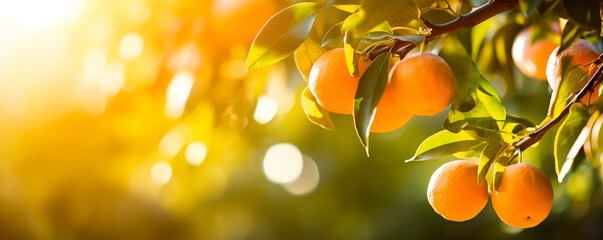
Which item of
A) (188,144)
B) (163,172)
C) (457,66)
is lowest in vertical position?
(163,172)

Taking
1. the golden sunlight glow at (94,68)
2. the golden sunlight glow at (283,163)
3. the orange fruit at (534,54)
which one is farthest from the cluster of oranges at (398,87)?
the golden sunlight glow at (283,163)

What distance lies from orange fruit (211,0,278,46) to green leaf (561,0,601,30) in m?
0.43

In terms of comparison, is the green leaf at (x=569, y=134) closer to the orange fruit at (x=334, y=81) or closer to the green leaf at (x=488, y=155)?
the green leaf at (x=488, y=155)

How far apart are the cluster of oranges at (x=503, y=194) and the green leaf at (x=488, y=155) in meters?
0.01

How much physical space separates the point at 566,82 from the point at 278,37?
0.25m

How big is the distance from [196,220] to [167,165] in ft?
6.32

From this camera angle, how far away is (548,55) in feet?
2.34

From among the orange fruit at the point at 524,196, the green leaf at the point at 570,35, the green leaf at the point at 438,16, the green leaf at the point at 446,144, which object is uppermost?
the green leaf at the point at 570,35

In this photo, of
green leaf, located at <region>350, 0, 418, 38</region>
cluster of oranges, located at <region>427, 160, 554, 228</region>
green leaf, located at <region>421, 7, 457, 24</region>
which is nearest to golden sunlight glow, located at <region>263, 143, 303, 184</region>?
green leaf, located at <region>421, 7, 457, 24</region>

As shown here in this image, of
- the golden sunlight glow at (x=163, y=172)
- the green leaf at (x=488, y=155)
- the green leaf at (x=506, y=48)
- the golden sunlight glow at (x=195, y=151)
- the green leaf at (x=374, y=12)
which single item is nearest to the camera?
the green leaf at (x=374, y=12)

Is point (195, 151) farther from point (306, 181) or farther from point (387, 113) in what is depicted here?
point (306, 181)

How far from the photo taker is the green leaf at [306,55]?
0.57m

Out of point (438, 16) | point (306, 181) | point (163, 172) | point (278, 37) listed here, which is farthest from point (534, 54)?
point (306, 181)

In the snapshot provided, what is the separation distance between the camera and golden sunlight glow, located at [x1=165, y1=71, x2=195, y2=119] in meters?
0.94
